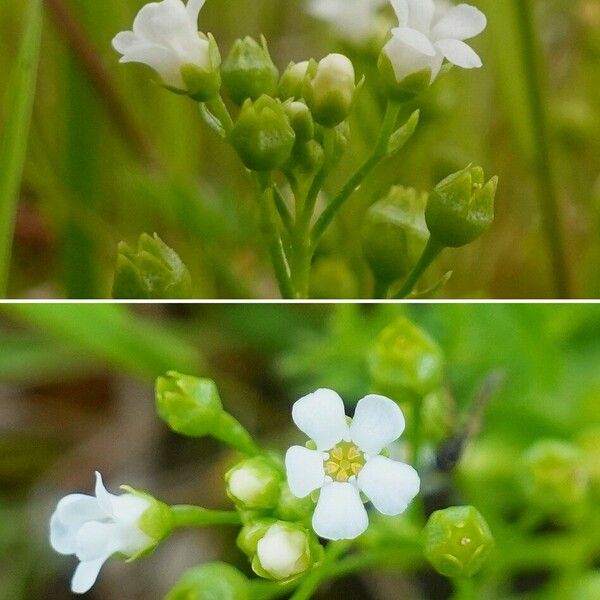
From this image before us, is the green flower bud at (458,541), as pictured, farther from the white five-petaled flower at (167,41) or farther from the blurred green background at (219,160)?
the blurred green background at (219,160)

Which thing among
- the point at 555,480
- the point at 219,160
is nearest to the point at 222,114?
the point at 555,480

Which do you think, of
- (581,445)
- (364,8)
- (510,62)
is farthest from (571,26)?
(581,445)

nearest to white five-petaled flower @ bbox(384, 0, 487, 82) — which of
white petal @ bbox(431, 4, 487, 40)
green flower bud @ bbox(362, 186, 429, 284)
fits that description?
white petal @ bbox(431, 4, 487, 40)

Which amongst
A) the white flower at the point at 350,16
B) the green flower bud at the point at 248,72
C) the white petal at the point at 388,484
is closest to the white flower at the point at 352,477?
the white petal at the point at 388,484

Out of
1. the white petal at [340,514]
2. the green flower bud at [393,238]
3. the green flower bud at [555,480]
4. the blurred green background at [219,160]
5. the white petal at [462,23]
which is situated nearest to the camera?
the white petal at [340,514]

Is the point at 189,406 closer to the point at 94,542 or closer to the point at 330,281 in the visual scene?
the point at 94,542

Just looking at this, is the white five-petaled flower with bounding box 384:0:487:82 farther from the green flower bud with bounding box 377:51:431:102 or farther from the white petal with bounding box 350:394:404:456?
the white petal with bounding box 350:394:404:456
